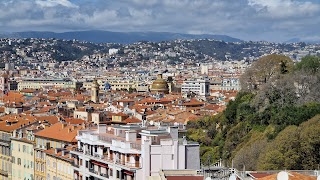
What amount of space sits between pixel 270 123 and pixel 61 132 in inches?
513

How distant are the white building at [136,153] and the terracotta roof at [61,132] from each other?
8.53 metres

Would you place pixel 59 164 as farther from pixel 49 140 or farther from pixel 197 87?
pixel 197 87

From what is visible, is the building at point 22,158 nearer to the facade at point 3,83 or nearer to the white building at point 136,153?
the white building at point 136,153

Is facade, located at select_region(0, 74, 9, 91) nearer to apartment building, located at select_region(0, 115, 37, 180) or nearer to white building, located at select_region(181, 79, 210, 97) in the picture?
white building, located at select_region(181, 79, 210, 97)

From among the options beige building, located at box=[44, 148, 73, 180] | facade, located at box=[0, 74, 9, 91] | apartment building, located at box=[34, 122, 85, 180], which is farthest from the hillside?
facade, located at box=[0, 74, 9, 91]

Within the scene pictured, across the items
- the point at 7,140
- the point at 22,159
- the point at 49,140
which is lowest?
the point at 22,159

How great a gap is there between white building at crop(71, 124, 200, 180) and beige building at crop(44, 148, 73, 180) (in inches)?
206

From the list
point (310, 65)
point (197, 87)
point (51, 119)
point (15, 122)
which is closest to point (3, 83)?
point (197, 87)

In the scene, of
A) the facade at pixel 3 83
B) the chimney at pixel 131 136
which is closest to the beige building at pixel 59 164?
the chimney at pixel 131 136

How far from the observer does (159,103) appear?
93938mm

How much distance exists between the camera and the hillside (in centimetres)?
3541

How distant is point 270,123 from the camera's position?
148 feet

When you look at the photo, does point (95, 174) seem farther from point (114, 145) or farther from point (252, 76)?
point (252, 76)

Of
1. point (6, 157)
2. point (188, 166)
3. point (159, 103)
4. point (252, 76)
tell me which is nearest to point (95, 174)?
point (188, 166)
